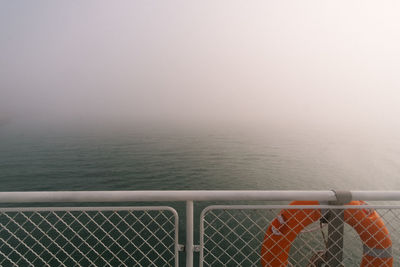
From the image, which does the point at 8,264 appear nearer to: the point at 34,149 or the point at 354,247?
the point at 354,247

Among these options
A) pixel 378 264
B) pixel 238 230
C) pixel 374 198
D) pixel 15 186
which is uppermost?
pixel 374 198

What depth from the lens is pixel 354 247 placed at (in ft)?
19.5

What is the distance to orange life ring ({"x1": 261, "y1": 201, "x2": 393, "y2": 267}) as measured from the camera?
1.63 metres

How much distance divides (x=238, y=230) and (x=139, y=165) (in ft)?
34.2

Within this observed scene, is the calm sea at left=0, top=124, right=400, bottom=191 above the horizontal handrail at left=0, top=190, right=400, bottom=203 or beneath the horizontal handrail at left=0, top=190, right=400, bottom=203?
beneath

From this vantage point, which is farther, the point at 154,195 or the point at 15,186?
the point at 15,186

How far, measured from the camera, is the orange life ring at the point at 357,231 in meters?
1.63

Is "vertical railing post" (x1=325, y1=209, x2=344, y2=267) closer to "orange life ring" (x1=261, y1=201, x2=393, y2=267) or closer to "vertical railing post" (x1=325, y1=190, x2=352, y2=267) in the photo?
"vertical railing post" (x1=325, y1=190, x2=352, y2=267)

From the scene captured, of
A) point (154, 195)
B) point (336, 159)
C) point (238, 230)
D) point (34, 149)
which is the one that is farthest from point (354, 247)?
point (34, 149)

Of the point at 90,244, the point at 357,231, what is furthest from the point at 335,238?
the point at 90,244

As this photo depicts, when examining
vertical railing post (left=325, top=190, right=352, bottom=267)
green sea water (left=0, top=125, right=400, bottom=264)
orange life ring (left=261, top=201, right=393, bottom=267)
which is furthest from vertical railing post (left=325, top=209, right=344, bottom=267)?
green sea water (left=0, top=125, right=400, bottom=264)

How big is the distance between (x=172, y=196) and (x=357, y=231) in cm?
148

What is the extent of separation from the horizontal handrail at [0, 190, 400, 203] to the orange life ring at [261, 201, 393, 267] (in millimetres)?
309

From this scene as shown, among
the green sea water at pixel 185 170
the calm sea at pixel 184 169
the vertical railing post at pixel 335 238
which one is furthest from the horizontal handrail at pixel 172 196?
the calm sea at pixel 184 169
